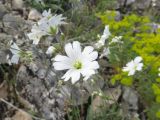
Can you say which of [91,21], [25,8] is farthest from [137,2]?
[25,8]

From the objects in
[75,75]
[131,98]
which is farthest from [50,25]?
[131,98]

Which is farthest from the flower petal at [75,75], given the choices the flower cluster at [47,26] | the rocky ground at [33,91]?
the rocky ground at [33,91]

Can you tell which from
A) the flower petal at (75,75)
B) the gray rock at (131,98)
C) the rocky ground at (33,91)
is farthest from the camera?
the gray rock at (131,98)

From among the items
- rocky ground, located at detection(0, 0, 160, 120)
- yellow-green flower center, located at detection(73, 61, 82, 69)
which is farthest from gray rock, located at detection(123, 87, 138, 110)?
yellow-green flower center, located at detection(73, 61, 82, 69)

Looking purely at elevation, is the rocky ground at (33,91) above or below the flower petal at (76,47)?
below

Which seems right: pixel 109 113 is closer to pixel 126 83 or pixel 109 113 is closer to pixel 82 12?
pixel 126 83

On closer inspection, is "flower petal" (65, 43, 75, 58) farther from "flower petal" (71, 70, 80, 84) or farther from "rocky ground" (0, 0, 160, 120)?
"rocky ground" (0, 0, 160, 120)

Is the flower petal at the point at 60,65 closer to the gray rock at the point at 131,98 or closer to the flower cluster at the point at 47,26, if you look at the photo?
the flower cluster at the point at 47,26

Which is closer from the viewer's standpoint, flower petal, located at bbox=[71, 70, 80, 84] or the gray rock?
flower petal, located at bbox=[71, 70, 80, 84]
